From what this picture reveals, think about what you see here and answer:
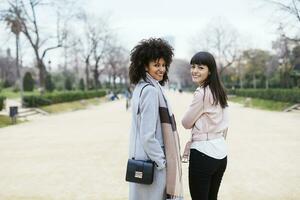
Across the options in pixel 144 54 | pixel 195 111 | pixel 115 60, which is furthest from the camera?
pixel 115 60

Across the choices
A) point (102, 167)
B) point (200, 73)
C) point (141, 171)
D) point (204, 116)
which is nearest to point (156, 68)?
point (200, 73)

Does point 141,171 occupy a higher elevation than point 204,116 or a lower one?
lower

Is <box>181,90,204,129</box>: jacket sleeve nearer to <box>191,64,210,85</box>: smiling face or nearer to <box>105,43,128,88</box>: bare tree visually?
<box>191,64,210,85</box>: smiling face

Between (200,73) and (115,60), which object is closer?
(200,73)

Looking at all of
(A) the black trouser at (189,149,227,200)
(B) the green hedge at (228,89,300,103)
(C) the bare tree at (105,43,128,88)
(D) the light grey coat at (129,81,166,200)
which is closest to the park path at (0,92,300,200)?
(A) the black trouser at (189,149,227,200)

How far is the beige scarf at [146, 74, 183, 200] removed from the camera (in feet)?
8.75

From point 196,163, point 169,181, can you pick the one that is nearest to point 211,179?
point 196,163

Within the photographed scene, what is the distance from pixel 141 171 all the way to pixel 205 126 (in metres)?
0.59

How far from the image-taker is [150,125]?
8.50ft

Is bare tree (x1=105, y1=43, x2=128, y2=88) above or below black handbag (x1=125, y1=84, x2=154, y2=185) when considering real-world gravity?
above

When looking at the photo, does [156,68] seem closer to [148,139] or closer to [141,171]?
[148,139]

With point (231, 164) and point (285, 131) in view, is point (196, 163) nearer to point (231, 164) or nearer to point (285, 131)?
point (231, 164)

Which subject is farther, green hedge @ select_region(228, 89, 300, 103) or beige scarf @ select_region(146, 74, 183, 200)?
green hedge @ select_region(228, 89, 300, 103)

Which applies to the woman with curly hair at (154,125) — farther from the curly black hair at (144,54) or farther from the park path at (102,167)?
the park path at (102,167)
